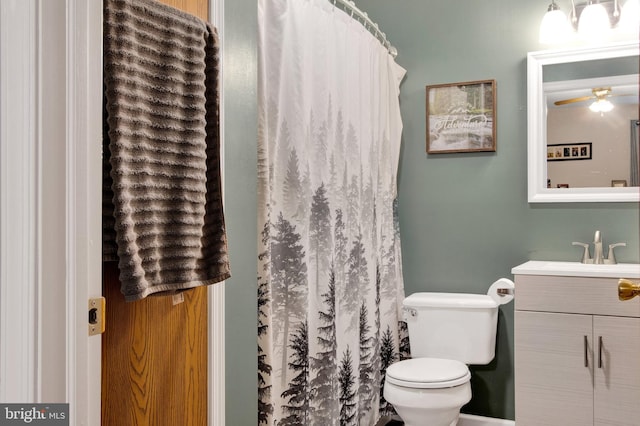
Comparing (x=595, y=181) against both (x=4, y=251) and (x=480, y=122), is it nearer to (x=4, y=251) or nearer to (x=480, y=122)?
(x=480, y=122)

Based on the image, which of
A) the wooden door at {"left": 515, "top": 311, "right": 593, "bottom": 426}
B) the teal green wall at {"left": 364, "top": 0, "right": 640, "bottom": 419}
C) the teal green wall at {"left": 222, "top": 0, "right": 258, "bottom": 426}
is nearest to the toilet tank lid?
the teal green wall at {"left": 364, "top": 0, "right": 640, "bottom": 419}

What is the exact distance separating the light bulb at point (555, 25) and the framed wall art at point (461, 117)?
1.12 feet

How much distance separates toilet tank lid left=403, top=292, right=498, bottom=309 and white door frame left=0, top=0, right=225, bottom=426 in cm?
199

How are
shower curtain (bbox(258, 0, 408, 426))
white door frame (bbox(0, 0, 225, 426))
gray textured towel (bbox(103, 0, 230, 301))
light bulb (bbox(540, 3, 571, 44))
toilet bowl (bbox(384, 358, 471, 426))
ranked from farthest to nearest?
light bulb (bbox(540, 3, 571, 44)) < toilet bowl (bbox(384, 358, 471, 426)) < shower curtain (bbox(258, 0, 408, 426)) < gray textured towel (bbox(103, 0, 230, 301)) < white door frame (bbox(0, 0, 225, 426))

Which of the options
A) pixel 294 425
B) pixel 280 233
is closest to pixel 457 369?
pixel 294 425

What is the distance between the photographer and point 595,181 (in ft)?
8.57

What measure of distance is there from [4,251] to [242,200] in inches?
27.6

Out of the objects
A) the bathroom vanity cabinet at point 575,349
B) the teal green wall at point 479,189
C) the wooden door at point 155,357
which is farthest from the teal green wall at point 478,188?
the wooden door at point 155,357

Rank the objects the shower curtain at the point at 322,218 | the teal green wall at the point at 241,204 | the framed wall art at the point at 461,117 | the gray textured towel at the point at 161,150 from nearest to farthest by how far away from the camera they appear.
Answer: the gray textured towel at the point at 161,150 → the teal green wall at the point at 241,204 → the shower curtain at the point at 322,218 → the framed wall art at the point at 461,117

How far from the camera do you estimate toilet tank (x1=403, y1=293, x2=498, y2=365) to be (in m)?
2.61

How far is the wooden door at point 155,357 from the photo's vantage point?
3.48 ft

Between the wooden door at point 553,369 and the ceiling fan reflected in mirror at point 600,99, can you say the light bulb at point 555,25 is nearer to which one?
the ceiling fan reflected in mirror at point 600,99

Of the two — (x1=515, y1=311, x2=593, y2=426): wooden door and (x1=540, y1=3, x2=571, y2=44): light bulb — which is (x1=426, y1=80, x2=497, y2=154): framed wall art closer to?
(x1=540, y1=3, x2=571, y2=44): light bulb

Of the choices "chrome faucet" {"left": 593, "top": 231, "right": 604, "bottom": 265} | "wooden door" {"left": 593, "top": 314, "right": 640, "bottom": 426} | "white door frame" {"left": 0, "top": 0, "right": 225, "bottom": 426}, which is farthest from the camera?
"chrome faucet" {"left": 593, "top": 231, "right": 604, "bottom": 265}
